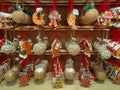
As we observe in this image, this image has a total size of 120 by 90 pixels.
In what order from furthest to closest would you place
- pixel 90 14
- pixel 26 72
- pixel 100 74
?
pixel 26 72, pixel 100 74, pixel 90 14

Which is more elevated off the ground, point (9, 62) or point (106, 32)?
point (106, 32)

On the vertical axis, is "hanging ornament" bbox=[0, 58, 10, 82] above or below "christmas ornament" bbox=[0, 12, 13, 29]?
below

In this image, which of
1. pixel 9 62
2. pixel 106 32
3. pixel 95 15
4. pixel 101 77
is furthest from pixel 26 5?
pixel 101 77

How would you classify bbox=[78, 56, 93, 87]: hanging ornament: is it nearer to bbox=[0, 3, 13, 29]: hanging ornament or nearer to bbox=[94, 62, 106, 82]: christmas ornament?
bbox=[94, 62, 106, 82]: christmas ornament

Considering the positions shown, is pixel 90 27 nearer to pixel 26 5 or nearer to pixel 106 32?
pixel 106 32

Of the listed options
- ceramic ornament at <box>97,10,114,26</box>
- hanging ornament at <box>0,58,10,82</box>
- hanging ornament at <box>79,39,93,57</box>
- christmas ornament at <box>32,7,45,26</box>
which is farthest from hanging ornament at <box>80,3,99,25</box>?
hanging ornament at <box>0,58,10,82</box>

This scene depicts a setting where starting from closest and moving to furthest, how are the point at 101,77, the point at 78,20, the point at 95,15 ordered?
the point at 95,15 < the point at 101,77 < the point at 78,20

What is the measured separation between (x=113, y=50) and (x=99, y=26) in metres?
0.24

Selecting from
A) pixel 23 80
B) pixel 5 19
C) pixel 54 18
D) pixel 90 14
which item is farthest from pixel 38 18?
pixel 23 80

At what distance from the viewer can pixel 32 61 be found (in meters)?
1.61

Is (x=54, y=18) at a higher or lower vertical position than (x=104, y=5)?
lower

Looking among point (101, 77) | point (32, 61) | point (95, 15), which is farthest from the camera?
point (32, 61)

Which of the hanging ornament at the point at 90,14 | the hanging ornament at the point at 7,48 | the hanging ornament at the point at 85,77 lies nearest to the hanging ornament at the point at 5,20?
the hanging ornament at the point at 7,48

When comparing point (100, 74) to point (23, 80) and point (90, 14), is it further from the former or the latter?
point (23, 80)
